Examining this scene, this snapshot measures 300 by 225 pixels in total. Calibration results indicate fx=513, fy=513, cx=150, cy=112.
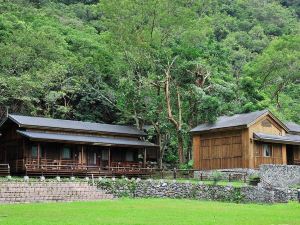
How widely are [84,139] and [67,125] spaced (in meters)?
2.06

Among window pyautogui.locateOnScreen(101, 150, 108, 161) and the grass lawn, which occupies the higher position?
window pyautogui.locateOnScreen(101, 150, 108, 161)

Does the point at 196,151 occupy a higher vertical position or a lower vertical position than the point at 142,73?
lower

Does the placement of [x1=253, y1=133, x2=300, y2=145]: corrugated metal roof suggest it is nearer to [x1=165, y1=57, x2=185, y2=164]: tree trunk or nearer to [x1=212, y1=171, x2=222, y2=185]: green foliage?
[x1=212, y1=171, x2=222, y2=185]: green foliage

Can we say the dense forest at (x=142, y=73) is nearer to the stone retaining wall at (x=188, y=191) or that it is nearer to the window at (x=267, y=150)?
the window at (x=267, y=150)

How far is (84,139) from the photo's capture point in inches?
1699

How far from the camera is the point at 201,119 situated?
1966 inches

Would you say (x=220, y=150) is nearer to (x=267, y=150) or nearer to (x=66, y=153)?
(x=267, y=150)

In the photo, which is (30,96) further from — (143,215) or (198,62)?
(143,215)

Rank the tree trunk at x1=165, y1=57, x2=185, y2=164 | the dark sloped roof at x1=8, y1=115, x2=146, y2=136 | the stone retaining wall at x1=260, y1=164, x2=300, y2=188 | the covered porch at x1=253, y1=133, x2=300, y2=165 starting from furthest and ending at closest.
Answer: the tree trunk at x1=165, y1=57, x2=185, y2=164, the covered porch at x1=253, y1=133, x2=300, y2=165, the dark sloped roof at x1=8, y1=115, x2=146, y2=136, the stone retaining wall at x1=260, y1=164, x2=300, y2=188

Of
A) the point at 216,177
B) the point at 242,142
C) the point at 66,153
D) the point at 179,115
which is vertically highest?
the point at 179,115

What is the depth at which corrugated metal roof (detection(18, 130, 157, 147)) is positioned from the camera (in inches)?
1569

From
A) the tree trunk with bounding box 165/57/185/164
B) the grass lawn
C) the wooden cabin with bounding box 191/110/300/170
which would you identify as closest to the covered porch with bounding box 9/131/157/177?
the tree trunk with bounding box 165/57/185/164

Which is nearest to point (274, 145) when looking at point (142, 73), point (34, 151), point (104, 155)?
point (104, 155)

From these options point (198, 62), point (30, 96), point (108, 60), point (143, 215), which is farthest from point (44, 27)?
point (143, 215)
